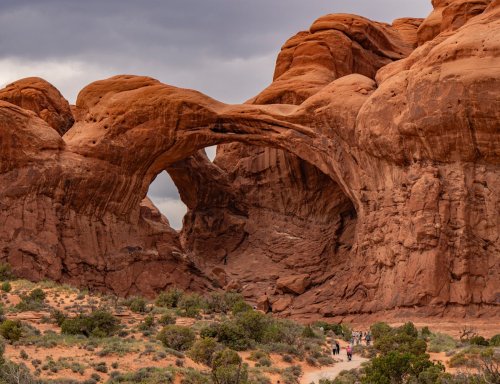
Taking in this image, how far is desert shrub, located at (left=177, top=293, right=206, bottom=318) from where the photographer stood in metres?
36.0

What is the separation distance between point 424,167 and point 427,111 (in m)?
2.26

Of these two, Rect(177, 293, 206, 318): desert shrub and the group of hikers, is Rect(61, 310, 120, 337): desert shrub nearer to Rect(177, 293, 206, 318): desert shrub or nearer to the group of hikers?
Rect(177, 293, 206, 318): desert shrub

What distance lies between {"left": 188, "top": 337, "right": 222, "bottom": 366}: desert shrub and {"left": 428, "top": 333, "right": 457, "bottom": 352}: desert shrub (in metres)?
7.39

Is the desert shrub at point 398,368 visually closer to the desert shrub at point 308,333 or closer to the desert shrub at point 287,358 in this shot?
the desert shrub at point 287,358

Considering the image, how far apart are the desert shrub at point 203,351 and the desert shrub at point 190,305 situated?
8.48 metres

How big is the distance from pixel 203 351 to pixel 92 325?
4513mm

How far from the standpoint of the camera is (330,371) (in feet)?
94.1

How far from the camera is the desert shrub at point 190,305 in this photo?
35969 mm

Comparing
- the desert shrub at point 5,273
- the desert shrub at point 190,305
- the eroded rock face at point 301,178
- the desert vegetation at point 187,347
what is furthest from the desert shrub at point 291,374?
the desert shrub at point 5,273

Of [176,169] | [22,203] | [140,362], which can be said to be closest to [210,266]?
[176,169]

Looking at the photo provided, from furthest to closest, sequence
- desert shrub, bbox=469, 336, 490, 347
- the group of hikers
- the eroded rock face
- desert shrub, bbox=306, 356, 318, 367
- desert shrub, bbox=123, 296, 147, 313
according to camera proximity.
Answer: the eroded rock face < desert shrub, bbox=123, 296, 147, 313 < desert shrub, bbox=469, 336, 490, 347 < the group of hikers < desert shrub, bbox=306, 356, 318, 367

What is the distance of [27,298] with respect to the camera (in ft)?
114

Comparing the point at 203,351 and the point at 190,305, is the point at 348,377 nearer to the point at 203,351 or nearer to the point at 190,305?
the point at 203,351

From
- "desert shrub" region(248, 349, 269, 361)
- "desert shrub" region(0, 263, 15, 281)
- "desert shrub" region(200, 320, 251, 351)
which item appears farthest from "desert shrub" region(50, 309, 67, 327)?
"desert shrub" region(0, 263, 15, 281)
